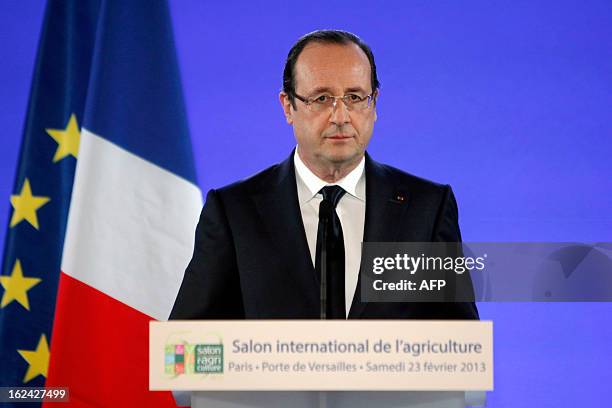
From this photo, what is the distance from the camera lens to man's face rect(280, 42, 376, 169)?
7.18 feet

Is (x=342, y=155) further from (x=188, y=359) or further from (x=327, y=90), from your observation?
(x=188, y=359)

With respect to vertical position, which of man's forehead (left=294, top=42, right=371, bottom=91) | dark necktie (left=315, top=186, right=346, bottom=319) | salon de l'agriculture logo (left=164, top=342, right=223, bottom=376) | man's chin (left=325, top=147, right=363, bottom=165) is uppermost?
man's forehead (left=294, top=42, right=371, bottom=91)

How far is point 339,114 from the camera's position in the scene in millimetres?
2172

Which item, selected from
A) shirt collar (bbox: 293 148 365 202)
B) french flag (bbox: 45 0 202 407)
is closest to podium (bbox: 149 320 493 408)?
shirt collar (bbox: 293 148 365 202)

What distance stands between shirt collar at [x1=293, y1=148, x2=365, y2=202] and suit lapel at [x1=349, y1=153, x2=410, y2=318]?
0.08ft

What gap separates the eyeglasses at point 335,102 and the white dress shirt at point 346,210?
158 millimetres

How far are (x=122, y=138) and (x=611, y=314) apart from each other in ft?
6.76

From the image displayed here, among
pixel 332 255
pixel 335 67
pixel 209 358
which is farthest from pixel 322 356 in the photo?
pixel 335 67

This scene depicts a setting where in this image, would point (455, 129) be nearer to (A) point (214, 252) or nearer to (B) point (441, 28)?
(B) point (441, 28)

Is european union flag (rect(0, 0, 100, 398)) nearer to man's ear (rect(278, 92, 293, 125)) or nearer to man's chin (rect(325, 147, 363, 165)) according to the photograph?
man's ear (rect(278, 92, 293, 125))

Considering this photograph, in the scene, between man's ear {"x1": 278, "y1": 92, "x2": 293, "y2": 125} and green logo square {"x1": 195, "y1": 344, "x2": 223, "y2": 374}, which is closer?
green logo square {"x1": 195, "y1": 344, "x2": 223, "y2": 374}

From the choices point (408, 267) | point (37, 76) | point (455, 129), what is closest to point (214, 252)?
point (408, 267)

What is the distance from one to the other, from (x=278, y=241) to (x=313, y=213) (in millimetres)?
145

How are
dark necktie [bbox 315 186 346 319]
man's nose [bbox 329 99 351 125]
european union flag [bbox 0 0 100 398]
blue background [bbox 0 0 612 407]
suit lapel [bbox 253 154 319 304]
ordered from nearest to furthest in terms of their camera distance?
dark necktie [bbox 315 186 346 319] < suit lapel [bbox 253 154 319 304] < man's nose [bbox 329 99 351 125] < european union flag [bbox 0 0 100 398] < blue background [bbox 0 0 612 407]
